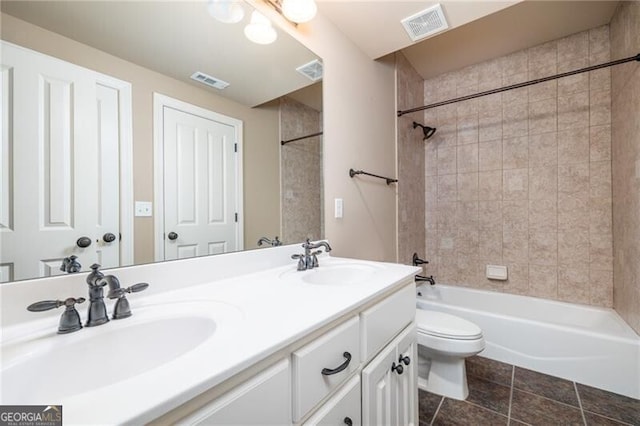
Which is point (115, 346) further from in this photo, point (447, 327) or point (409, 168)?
point (409, 168)

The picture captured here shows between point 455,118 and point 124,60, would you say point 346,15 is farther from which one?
point 455,118

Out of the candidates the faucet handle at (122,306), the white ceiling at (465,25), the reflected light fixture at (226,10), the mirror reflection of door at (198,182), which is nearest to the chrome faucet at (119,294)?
the faucet handle at (122,306)

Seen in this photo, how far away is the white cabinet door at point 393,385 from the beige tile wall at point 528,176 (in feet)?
5.78

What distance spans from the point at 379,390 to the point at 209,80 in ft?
4.20

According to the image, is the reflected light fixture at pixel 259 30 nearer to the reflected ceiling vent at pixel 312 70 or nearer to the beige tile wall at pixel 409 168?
the reflected ceiling vent at pixel 312 70

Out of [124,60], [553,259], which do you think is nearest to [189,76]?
[124,60]

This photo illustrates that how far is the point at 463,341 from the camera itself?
1478 mm

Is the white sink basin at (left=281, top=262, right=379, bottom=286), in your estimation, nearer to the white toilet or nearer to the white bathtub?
the white toilet

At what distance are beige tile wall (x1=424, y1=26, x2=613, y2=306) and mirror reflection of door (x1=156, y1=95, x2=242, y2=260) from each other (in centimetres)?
227

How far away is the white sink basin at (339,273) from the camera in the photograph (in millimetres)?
1169

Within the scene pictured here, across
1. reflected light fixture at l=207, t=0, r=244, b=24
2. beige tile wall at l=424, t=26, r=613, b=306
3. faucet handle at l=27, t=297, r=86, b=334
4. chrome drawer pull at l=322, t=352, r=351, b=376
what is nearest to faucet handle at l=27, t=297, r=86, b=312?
faucet handle at l=27, t=297, r=86, b=334

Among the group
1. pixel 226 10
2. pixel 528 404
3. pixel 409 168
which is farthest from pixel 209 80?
pixel 528 404

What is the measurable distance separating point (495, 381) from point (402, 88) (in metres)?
2.30

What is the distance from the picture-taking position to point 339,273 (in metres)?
1.30
